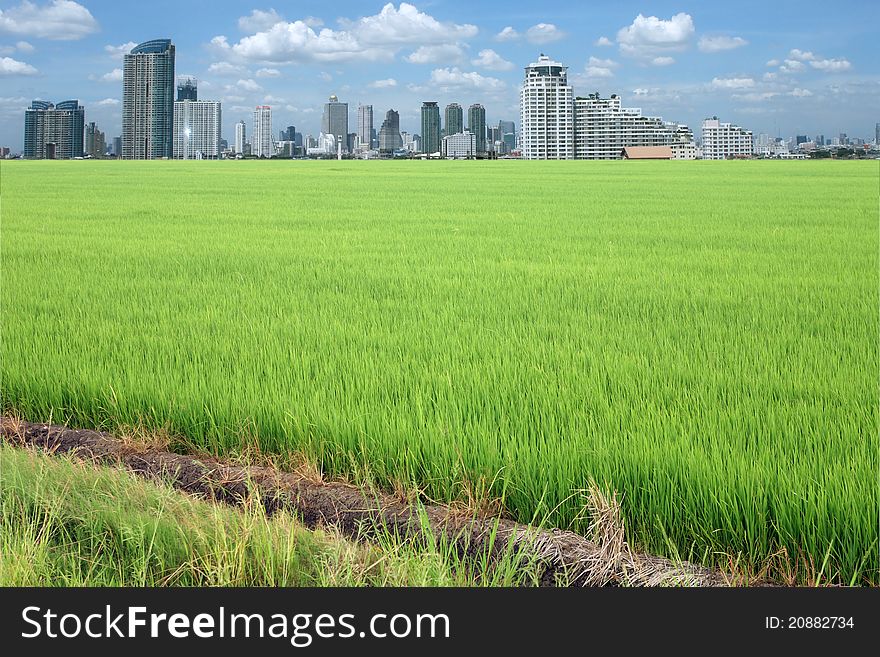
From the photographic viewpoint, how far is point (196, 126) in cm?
6091

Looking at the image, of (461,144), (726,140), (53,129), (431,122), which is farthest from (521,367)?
(726,140)

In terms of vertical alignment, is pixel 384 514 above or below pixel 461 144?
below

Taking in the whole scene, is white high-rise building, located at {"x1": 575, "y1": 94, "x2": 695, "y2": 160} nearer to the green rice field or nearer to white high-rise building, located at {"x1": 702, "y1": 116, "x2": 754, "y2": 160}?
white high-rise building, located at {"x1": 702, "y1": 116, "x2": 754, "y2": 160}

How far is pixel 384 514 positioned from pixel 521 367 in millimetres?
1993

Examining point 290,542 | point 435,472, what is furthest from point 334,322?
point 290,542

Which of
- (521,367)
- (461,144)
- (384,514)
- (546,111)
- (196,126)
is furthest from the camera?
(461,144)

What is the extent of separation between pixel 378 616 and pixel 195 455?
229 cm

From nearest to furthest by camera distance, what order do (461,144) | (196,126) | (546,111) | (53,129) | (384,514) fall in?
(384,514) < (53,129) < (196,126) < (546,111) < (461,144)

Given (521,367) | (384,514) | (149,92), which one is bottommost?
(384,514)

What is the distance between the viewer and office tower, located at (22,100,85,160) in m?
38.7

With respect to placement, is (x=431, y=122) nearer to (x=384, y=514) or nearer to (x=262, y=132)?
(x=262, y=132)

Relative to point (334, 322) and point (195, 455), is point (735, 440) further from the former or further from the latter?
point (334, 322)

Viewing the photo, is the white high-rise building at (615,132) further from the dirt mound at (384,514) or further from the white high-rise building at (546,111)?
the dirt mound at (384,514)

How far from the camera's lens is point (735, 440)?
147 inches
